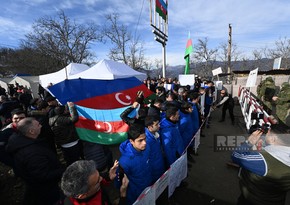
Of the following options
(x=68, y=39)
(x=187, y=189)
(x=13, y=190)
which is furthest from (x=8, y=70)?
(x=187, y=189)

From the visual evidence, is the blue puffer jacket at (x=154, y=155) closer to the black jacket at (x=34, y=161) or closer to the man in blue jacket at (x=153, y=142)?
the man in blue jacket at (x=153, y=142)

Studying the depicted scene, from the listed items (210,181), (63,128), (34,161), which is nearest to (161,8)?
(63,128)

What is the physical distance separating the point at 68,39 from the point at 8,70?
22807mm

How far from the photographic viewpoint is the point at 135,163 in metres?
2.26

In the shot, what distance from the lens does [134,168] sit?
7.42 ft

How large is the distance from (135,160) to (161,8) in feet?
40.9

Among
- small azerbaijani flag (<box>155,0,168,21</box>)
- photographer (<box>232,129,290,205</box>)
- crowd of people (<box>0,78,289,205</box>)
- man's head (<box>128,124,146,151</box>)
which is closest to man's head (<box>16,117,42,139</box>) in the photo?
crowd of people (<box>0,78,289,205</box>)

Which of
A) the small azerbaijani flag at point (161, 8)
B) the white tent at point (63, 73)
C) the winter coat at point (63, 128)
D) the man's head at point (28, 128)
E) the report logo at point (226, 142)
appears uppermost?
the small azerbaijani flag at point (161, 8)

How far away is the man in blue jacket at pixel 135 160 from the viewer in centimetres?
222

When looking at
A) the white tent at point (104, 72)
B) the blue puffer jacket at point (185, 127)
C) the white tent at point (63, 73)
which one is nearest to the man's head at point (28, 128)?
the blue puffer jacket at point (185, 127)

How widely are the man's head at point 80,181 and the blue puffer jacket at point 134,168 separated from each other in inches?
30.9

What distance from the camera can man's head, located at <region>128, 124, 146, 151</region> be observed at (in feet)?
7.20

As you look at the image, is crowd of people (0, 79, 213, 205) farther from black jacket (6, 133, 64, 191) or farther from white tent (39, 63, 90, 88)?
white tent (39, 63, 90, 88)

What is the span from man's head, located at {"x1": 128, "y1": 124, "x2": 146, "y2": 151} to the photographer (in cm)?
119
